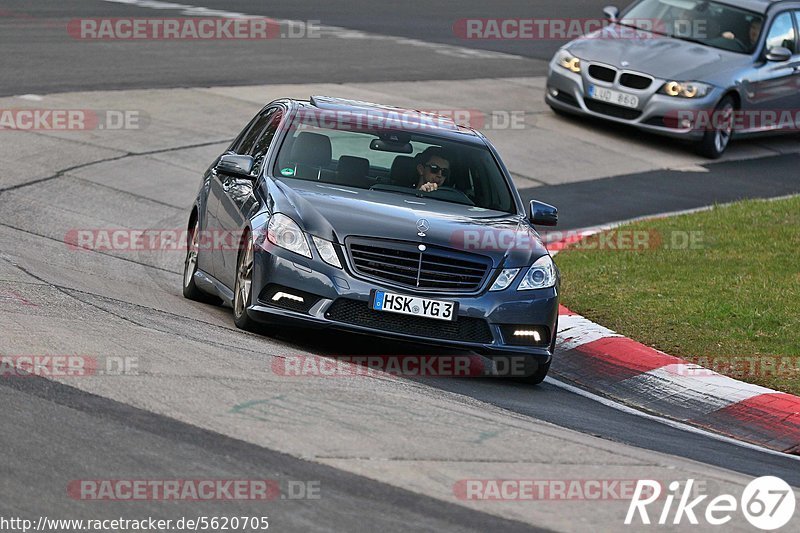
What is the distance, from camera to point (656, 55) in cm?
2025

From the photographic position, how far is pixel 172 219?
14367 mm

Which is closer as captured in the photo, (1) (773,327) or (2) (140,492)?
(2) (140,492)

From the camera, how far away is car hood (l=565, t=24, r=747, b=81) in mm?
19906

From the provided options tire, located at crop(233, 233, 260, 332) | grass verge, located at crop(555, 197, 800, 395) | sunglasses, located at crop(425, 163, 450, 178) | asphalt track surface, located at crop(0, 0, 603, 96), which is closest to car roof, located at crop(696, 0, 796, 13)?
asphalt track surface, located at crop(0, 0, 603, 96)

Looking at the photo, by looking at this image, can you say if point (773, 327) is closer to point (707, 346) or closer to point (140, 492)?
point (707, 346)

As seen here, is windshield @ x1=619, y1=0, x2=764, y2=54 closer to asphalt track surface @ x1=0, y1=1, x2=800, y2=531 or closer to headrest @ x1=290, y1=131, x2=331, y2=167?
asphalt track surface @ x1=0, y1=1, x2=800, y2=531

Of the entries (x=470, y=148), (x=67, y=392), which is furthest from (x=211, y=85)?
(x=67, y=392)

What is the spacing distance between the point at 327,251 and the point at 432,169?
1.60 meters

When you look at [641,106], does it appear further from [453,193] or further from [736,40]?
[453,193]

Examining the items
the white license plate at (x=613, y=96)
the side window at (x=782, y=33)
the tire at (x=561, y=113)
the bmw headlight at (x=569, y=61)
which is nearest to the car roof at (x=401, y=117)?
the white license plate at (x=613, y=96)

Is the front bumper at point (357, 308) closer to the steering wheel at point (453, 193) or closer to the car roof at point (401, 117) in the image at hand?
the steering wheel at point (453, 193)

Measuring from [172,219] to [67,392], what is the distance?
300 inches

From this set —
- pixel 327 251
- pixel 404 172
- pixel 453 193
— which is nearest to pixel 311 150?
pixel 404 172

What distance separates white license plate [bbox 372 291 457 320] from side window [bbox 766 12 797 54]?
531 inches
